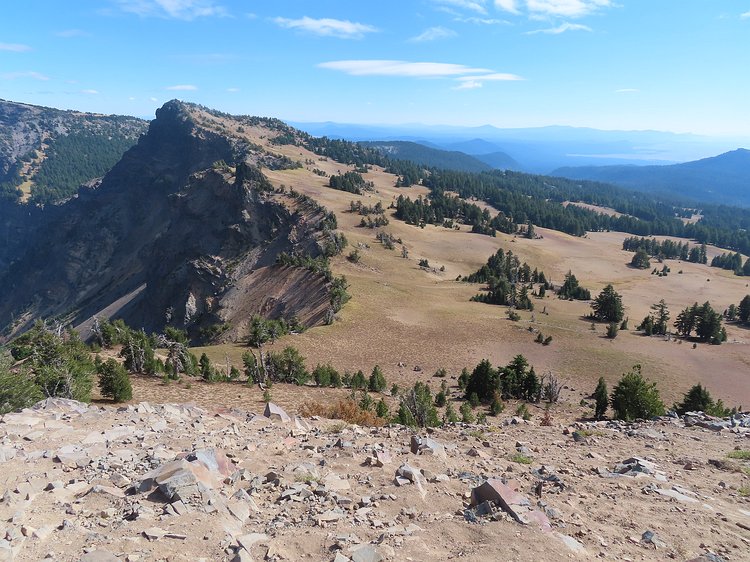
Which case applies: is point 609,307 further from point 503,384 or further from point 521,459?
point 521,459

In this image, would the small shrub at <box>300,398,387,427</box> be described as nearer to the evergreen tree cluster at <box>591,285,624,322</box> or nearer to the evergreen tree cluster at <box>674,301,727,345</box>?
the evergreen tree cluster at <box>591,285,624,322</box>

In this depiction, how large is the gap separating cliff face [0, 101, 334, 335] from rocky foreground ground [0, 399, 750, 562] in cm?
3339

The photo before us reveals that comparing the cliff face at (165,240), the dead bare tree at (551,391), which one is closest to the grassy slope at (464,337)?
the dead bare tree at (551,391)

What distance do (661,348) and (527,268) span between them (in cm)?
3627

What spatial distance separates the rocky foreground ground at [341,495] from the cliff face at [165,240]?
110 feet

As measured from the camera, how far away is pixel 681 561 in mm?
8000

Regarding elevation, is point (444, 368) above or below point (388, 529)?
below

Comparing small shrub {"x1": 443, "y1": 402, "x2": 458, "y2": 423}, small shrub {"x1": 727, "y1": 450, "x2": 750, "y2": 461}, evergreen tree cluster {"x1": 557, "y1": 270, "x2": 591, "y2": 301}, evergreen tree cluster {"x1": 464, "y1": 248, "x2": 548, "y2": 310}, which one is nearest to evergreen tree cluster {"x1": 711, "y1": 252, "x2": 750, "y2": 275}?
evergreen tree cluster {"x1": 464, "y1": 248, "x2": 548, "y2": 310}

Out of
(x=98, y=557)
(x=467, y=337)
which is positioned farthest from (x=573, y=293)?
(x=98, y=557)

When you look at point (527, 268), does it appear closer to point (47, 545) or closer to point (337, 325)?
point (337, 325)

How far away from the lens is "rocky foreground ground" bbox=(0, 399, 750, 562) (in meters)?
7.74

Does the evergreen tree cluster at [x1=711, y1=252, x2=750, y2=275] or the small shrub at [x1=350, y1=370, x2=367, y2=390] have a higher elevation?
the evergreen tree cluster at [x1=711, y1=252, x2=750, y2=275]

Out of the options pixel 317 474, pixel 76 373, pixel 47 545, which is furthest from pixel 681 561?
pixel 76 373

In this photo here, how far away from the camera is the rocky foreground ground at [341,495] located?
25.4 ft
